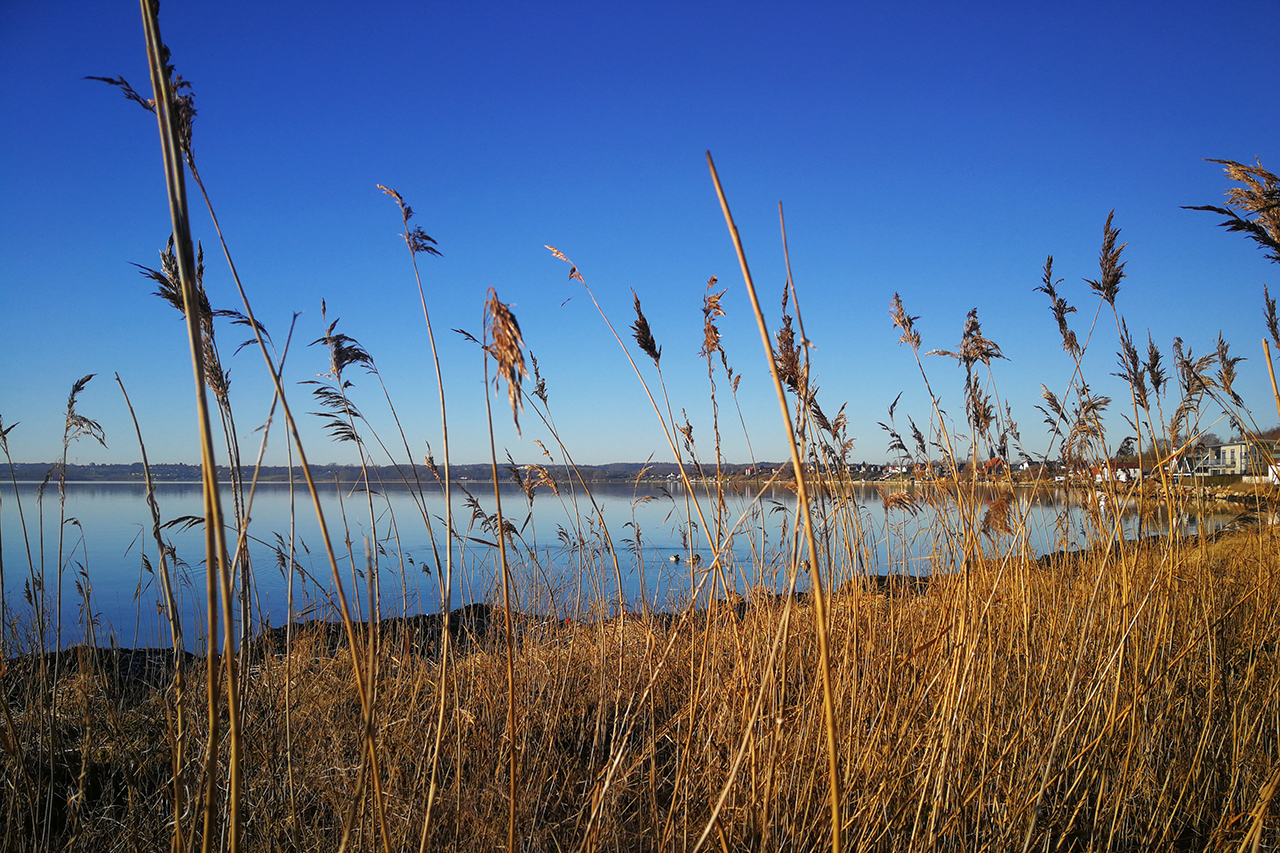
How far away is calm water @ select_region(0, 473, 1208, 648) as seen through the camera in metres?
2.52

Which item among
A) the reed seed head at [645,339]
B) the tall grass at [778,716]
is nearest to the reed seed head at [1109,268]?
the tall grass at [778,716]

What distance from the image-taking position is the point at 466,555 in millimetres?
6578

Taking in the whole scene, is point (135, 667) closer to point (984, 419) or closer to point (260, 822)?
point (260, 822)

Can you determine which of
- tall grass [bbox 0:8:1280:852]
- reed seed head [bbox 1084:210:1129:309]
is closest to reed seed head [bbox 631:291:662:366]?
tall grass [bbox 0:8:1280:852]

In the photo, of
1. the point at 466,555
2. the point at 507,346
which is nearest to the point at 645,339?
the point at 507,346

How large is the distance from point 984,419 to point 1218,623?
38.4 inches

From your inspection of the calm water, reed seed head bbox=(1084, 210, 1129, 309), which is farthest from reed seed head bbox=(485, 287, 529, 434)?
reed seed head bbox=(1084, 210, 1129, 309)

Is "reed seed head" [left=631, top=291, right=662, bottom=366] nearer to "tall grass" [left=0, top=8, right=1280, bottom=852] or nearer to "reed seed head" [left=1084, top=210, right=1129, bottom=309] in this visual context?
"tall grass" [left=0, top=8, right=1280, bottom=852]

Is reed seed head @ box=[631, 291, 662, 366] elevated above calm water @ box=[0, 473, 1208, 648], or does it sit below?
above

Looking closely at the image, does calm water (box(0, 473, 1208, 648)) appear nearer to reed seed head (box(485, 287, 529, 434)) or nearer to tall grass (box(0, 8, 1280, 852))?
tall grass (box(0, 8, 1280, 852))

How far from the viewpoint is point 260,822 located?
192 cm

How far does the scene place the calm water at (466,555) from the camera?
2.52 m

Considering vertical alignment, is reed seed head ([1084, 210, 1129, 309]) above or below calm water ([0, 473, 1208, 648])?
above

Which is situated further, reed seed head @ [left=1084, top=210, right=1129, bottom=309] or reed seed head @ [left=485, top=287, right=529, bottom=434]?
reed seed head @ [left=1084, top=210, right=1129, bottom=309]
